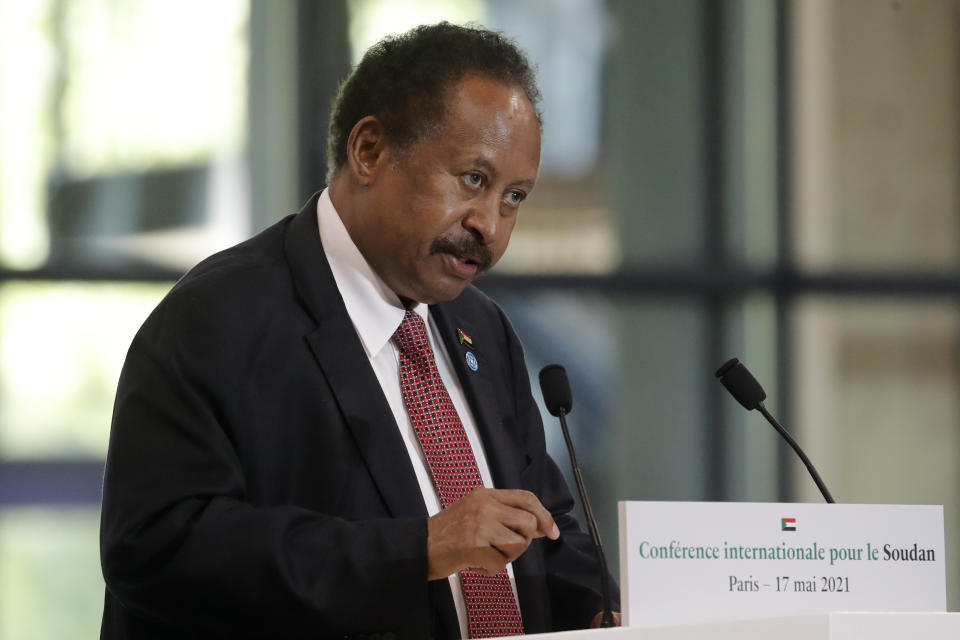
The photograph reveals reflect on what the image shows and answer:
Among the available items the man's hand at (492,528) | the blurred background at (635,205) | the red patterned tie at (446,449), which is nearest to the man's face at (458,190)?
the red patterned tie at (446,449)

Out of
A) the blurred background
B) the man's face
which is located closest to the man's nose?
the man's face

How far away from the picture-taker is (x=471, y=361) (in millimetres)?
2365

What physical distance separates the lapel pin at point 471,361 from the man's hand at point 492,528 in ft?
1.82

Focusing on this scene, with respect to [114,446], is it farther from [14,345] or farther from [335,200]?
[14,345]

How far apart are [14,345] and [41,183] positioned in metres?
0.62

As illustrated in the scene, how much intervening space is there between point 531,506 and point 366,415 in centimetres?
38

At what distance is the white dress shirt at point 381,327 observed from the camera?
2.15 metres

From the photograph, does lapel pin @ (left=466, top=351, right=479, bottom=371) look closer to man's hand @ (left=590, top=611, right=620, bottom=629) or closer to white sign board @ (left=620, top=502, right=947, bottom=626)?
man's hand @ (left=590, top=611, right=620, bottom=629)

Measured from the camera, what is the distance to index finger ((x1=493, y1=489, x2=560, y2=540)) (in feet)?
5.82

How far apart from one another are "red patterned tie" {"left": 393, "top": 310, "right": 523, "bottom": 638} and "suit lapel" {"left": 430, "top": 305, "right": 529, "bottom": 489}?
0.06 metres

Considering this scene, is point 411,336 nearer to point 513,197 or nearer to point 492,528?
point 513,197

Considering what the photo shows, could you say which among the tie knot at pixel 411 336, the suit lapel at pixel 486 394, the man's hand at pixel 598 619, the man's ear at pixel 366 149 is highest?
the man's ear at pixel 366 149

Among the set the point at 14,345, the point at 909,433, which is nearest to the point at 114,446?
the point at 14,345

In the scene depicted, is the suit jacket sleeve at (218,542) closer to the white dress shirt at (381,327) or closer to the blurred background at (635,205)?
the white dress shirt at (381,327)
